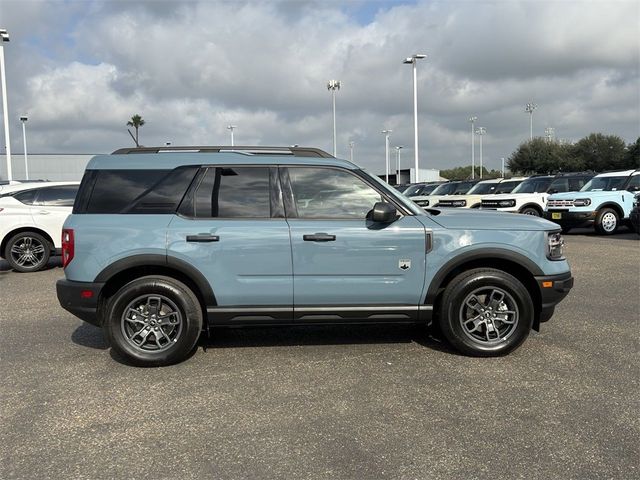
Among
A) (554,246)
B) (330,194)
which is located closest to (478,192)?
(554,246)

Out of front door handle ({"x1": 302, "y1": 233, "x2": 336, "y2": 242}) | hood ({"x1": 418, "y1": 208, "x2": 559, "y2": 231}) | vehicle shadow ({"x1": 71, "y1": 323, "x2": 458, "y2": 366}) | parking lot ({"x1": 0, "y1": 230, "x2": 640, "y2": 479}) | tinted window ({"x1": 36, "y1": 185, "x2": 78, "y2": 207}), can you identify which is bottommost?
parking lot ({"x1": 0, "y1": 230, "x2": 640, "y2": 479})

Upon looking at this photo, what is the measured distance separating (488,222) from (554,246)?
0.64 meters

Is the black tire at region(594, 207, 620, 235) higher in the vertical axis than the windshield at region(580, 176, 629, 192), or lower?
lower

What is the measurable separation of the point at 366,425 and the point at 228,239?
1935 millimetres

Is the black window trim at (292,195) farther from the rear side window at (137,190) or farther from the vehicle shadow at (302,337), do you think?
the vehicle shadow at (302,337)

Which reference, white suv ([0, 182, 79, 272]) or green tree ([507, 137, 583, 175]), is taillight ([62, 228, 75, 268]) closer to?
white suv ([0, 182, 79, 272])

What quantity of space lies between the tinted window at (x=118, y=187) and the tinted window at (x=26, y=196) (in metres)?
6.79

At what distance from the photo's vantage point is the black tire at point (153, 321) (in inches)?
182

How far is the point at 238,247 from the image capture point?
4.58m

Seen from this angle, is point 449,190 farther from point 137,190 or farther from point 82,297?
point 82,297

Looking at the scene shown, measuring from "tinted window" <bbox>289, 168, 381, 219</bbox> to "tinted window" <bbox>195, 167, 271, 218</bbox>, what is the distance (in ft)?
0.92

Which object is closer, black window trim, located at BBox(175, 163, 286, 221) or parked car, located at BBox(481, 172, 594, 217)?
black window trim, located at BBox(175, 163, 286, 221)

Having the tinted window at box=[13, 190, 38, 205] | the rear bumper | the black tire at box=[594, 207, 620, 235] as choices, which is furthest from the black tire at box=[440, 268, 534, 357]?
the black tire at box=[594, 207, 620, 235]

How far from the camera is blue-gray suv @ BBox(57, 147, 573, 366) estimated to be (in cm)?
459
